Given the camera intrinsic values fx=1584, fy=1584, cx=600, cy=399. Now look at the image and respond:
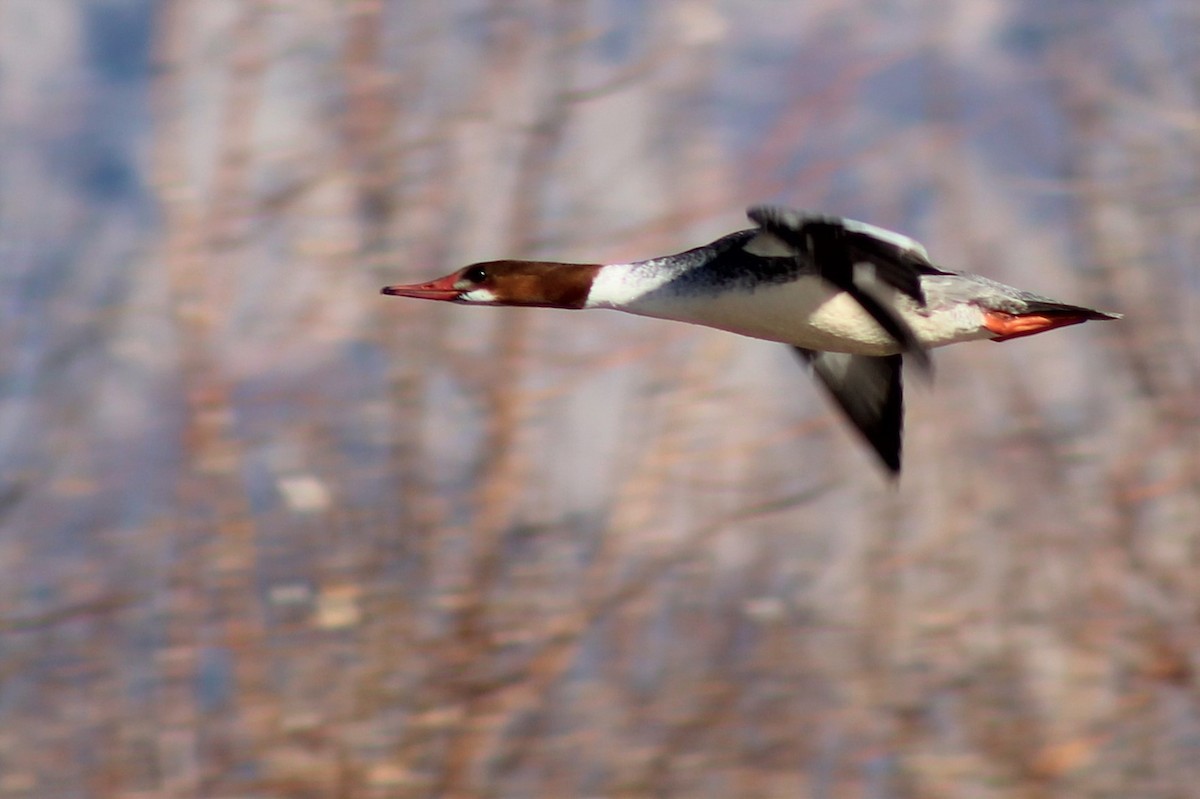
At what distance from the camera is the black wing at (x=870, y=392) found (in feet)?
11.5

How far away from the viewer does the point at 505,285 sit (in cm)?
337

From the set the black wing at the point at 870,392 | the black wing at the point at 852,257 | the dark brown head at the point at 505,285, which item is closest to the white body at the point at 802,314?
the black wing at the point at 852,257

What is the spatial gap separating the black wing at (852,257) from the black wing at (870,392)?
717 millimetres

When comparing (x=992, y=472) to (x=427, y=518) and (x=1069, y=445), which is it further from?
(x=427, y=518)

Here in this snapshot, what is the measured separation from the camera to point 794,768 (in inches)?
180

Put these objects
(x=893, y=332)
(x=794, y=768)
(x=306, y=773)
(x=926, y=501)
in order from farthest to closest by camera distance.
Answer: (x=926, y=501), (x=794, y=768), (x=306, y=773), (x=893, y=332)

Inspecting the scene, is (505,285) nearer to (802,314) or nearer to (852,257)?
(802,314)

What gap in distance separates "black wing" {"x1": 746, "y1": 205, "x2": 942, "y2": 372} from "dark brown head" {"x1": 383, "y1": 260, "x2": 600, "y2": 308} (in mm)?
644

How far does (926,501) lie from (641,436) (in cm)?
98

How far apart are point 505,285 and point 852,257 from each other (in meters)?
0.90

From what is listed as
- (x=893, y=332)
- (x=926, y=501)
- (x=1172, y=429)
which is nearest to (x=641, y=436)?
(x=926, y=501)

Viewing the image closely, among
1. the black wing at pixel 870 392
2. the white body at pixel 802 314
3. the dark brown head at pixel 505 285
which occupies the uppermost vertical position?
the dark brown head at pixel 505 285

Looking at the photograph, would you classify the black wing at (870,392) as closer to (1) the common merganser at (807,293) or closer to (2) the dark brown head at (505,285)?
(1) the common merganser at (807,293)

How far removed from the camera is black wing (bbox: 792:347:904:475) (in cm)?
350
